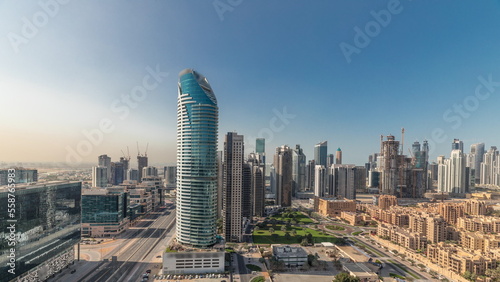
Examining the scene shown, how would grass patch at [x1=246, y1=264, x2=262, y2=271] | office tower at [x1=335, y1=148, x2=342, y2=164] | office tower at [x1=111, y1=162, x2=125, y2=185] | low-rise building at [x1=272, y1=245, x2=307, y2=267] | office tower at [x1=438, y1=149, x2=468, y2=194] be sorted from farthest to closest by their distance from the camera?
office tower at [x1=335, y1=148, x2=342, y2=164] → office tower at [x1=438, y1=149, x2=468, y2=194] → office tower at [x1=111, y1=162, x2=125, y2=185] → low-rise building at [x1=272, y1=245, x2=307, y2=267] → grass patch at [x1=246, y1=264, x2=262, y2=271]

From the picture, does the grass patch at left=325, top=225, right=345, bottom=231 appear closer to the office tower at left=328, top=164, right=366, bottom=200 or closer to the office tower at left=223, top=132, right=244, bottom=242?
the office tower at left=223, top=132, right=244, bottom=242

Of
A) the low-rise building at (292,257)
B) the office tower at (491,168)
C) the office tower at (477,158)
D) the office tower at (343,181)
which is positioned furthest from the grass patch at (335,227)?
the office tower at (477,158)

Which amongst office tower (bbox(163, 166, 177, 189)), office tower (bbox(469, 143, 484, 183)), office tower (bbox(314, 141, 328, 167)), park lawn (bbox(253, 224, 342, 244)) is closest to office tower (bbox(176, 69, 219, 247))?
park lawn (bbox(253, 224, 342, 244))

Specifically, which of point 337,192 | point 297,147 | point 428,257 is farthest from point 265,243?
point 297,147

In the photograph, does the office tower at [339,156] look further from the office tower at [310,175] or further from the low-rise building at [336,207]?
the low-rise building at [336,207]

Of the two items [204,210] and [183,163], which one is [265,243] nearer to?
[204,210]

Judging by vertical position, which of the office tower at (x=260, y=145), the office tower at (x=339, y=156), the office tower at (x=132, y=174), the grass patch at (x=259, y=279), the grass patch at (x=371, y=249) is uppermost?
the office tower at (x=260, y=145)

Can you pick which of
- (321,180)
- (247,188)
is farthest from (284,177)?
(247,188)
